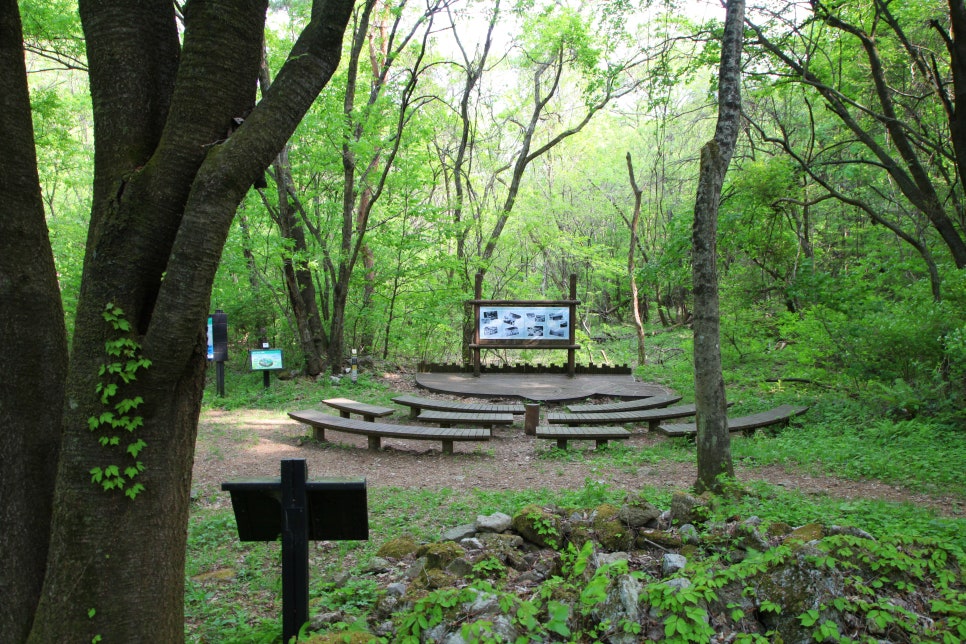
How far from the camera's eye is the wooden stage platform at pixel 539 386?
1131cm

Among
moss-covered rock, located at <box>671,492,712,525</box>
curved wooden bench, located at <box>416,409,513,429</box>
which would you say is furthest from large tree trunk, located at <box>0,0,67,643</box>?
curved wooden bench, located at <box>416,409,513,429</box>

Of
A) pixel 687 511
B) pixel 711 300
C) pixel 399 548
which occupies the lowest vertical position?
pixel 399 548

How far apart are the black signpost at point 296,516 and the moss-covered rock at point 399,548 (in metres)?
1.31

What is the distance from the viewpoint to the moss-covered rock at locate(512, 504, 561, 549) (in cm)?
406

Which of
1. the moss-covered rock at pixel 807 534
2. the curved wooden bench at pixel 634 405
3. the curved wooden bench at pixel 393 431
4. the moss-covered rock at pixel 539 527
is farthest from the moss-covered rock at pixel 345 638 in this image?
the curved wooden bench at pixel 634 405

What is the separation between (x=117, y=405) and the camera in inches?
107

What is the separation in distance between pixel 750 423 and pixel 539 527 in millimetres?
5280

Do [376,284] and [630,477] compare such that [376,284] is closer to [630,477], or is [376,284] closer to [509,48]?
[509,48]

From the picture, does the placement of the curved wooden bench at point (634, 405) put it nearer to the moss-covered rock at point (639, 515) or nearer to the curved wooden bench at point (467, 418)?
the curved wooden bench at point (467, 418)

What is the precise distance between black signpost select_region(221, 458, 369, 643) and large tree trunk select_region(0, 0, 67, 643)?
101cm

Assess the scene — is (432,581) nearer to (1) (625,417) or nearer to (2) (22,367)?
(2) (22,367)

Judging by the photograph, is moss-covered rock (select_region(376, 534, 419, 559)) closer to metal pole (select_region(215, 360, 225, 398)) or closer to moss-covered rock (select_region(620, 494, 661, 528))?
moss-covered rock (select_region(620, 494, 661, 528))

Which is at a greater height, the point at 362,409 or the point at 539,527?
the point at 362,409

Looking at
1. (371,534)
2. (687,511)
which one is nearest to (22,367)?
(371,534)
